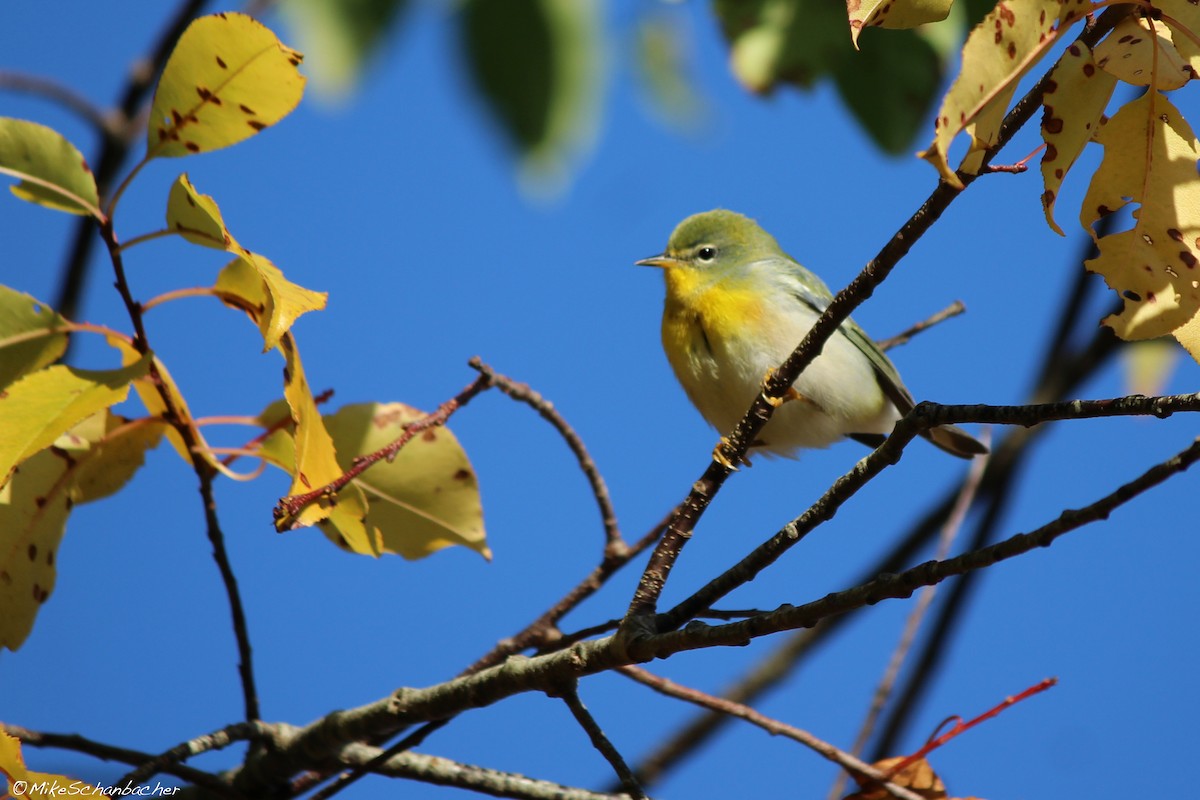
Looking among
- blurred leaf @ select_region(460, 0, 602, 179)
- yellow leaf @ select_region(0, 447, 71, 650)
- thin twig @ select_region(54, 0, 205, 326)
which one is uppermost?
thin twig @ select_region(54, 0, 205, 326)

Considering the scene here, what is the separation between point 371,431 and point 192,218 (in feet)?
1.90

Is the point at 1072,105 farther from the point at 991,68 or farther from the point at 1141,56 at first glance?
the point at 991,68

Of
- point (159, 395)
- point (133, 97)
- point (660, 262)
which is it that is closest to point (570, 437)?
point (159, 395)

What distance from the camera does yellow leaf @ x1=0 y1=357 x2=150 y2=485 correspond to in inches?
63.1

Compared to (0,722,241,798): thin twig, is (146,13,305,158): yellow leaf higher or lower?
higher

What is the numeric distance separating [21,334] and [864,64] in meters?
1.63

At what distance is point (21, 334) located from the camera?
182cm

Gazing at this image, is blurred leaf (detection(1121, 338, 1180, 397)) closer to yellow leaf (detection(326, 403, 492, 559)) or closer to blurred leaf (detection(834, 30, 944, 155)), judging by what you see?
blurred leaf (detection(834, 30, 944, 155))

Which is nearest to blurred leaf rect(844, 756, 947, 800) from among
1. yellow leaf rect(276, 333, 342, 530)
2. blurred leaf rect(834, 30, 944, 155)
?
yellow leaf rect(276, 333, 342, 530)

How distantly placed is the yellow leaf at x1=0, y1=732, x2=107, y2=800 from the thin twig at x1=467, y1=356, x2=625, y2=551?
843 mm

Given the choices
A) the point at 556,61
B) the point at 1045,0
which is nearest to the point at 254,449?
the point at 556,61

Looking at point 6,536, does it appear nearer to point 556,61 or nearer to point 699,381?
point 556,61

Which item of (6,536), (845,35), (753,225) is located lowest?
(6,536)

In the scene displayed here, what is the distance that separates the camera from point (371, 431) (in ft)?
6.93
